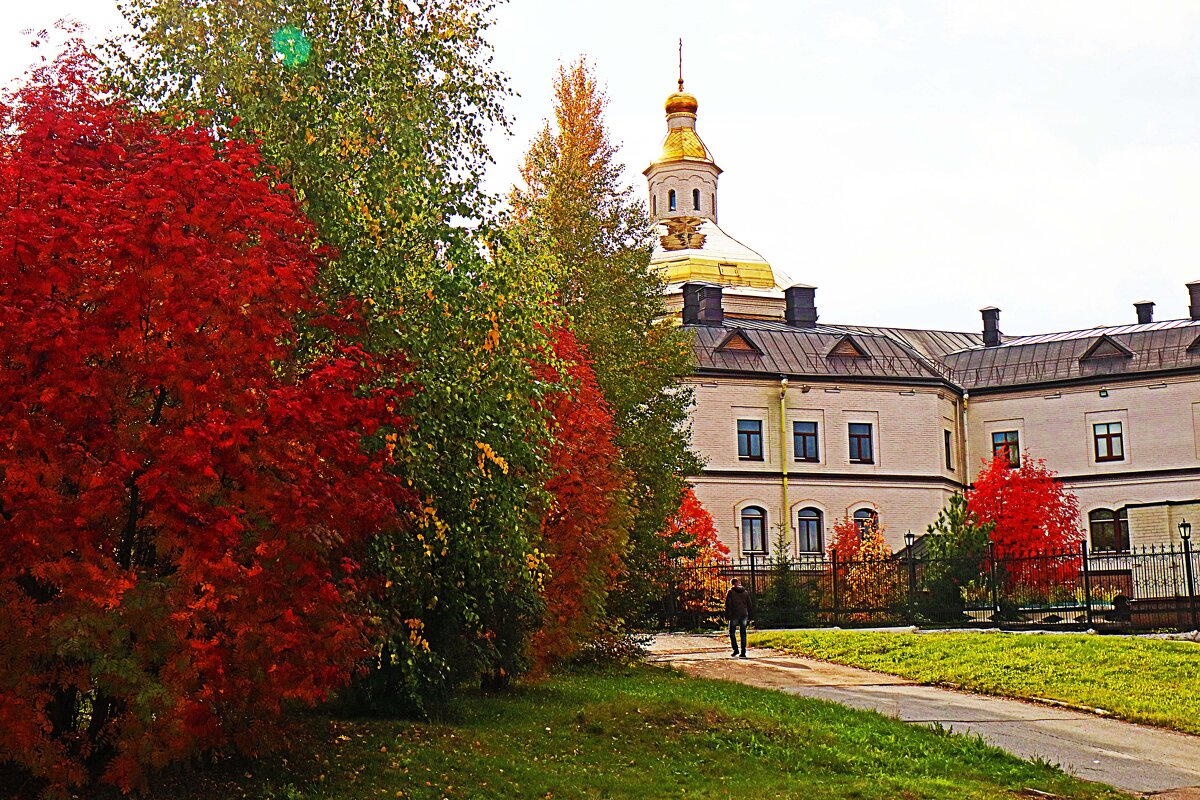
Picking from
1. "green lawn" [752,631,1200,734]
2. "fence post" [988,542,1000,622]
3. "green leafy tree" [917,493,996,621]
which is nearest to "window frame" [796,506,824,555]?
"green leafy tree" [917,493,996,621]

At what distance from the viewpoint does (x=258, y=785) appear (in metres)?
8.35

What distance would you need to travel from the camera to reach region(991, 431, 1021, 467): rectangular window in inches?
1778

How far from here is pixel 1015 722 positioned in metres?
14.2

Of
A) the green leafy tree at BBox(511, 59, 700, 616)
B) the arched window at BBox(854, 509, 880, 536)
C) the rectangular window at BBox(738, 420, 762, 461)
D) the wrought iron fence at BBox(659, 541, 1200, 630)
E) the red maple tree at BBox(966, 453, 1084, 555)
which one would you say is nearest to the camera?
the green leafy tree at BBox(511, 59, 700, 616)

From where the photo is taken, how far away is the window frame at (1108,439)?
144 feet

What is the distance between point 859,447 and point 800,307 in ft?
37.3

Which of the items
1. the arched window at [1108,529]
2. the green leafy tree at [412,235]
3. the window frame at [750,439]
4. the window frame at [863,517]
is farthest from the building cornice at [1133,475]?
the green leafy tree at [412,235]

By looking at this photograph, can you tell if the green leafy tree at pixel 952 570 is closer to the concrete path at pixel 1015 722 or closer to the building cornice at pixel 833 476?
the concrete path at pixel 1015 722

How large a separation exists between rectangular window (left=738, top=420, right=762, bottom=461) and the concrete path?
20.2 metres

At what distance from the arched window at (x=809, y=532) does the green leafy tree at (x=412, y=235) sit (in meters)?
31.6

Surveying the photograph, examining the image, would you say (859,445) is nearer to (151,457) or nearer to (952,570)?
(952,570)

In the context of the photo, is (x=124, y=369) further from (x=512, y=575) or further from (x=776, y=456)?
(x=776, y=456)

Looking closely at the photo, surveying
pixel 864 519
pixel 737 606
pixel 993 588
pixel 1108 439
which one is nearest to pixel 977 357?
pixel 1108 439

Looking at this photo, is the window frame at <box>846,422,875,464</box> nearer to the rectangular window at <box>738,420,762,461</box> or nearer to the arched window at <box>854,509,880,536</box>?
the arched window at <box>854,509,880,536</box>
